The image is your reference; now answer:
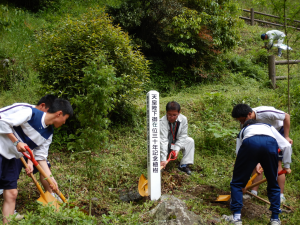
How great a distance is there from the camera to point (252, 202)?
3973 mm

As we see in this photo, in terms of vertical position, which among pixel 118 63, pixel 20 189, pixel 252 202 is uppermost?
pixel 118 63

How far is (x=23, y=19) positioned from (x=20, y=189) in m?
9.92

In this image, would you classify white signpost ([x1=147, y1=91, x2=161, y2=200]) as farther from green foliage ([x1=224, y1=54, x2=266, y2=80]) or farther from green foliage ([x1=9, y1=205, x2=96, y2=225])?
green foliage ([x1=224, y1=54, x2=266, y2=80])

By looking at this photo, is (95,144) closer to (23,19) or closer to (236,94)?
(236,94)

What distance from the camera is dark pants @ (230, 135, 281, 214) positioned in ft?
10.3

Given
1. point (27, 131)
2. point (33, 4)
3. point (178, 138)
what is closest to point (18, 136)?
point (27, 131)

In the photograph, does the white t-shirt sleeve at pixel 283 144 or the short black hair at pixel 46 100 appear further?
the white t-shirt sleeve at pixel 283 144

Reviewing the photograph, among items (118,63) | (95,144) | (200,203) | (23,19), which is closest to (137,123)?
(118,63)

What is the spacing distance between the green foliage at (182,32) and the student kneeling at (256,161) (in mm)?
6054

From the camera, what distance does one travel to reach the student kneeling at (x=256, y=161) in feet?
10.3

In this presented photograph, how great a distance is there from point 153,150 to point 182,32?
6433 mm

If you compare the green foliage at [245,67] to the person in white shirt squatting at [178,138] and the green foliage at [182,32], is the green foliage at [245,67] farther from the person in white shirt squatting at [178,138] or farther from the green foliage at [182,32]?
the person in white shirt squatting at [178,138]

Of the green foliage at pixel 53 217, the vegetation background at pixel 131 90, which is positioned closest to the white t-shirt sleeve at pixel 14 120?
the vegetation background at pixel 131 90

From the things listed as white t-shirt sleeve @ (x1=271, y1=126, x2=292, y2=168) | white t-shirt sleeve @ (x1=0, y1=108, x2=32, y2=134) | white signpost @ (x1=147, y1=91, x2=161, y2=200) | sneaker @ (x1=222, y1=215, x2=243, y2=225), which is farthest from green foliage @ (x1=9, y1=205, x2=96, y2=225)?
white t-shirt sleeve @ (x1=271, y1=126, x2=292, y2=168)
